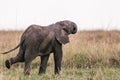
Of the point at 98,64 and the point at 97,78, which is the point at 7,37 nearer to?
the point at 98,64

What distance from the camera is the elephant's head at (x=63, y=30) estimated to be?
8.49 metres

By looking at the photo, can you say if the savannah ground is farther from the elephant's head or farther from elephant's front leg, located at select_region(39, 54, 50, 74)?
the elephant's head

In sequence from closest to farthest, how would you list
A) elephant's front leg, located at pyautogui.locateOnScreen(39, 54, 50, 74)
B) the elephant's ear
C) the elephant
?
the elephant, the elephant's ear, elephant's front leg, located at pyautogui.locateOnScreen(39, 54, 50, 74)

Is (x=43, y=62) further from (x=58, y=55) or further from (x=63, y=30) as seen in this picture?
(x=63, y=30)

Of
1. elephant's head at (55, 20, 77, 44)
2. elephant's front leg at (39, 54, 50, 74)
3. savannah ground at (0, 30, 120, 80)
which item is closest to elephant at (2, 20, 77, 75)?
elephant's head at (55, 20, 77, 44)

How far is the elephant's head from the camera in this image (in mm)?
8492

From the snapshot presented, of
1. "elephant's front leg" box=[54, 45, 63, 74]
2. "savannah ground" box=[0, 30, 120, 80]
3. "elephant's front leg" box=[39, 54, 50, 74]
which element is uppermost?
"elephant's front leg" box=[54, 45, 63, 74]

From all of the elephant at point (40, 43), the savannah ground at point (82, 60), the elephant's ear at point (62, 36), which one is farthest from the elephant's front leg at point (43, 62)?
the savannah ground at point (82, 60)

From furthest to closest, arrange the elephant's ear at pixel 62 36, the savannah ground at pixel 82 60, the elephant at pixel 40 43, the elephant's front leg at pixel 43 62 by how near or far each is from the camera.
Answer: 1. the savannah ground at pixel 82 60
2. the elephant's front leg at pixel 43 62
3. the elephant's ear at pixel 62 36
4. the elephant at pixel 40 43

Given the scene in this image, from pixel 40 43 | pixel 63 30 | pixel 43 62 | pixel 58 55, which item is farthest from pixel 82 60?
pixel 40 43

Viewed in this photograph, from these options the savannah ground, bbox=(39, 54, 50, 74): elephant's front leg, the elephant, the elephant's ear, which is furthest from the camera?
the savannah ground

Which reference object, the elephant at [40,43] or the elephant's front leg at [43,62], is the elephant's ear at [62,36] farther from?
the elephant's front leg at [43,62]

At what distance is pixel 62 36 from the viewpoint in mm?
8562

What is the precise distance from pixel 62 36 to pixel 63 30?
0.67ft
